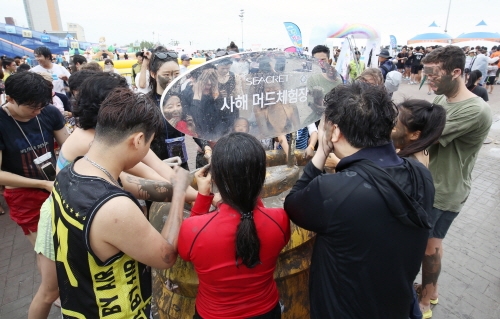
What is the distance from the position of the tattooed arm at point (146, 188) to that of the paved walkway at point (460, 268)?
1.59 m

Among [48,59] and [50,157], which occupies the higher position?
[48,59]

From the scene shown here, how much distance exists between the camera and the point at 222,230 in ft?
3.61

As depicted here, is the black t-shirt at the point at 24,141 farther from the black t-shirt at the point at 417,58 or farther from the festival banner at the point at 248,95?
the black t-shirt at the point at 417,58

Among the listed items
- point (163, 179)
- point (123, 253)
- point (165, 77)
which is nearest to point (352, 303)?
point (123, 253)

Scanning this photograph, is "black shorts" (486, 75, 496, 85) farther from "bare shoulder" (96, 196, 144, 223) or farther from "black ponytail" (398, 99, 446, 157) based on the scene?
"bare shoulder" (96, 196, 144, 223)

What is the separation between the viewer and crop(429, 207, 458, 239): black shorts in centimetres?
215

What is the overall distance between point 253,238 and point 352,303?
449 millimetres

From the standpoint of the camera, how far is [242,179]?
42.0 inches

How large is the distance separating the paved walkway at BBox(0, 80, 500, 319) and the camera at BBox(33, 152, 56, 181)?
1.09 metres

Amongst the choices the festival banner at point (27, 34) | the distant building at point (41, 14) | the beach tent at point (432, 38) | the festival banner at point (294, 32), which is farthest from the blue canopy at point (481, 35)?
the distant building at point (41, 14)

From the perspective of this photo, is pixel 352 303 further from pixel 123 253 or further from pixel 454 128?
pixel 454 128

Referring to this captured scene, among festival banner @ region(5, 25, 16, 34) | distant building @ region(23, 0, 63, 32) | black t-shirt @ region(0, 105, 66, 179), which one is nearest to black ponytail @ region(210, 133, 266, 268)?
black t-shirt @ region(0, 105, 66, 179)

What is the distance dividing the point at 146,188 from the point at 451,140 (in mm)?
1937

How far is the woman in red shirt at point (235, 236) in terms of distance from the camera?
107cm
